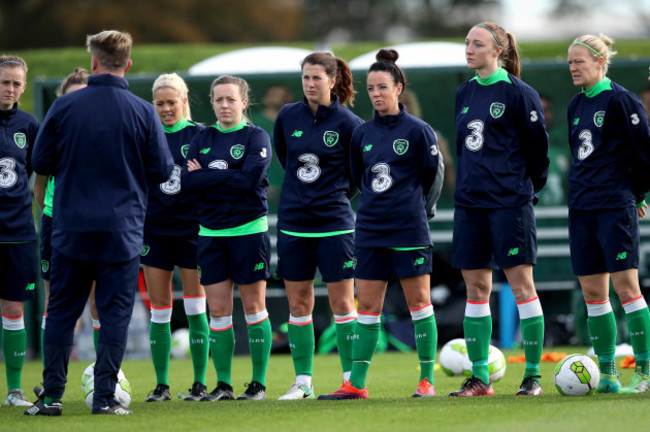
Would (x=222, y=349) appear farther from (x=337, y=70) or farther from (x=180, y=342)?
(x=180, y=342)

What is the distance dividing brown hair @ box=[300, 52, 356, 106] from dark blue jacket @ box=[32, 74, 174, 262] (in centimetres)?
155

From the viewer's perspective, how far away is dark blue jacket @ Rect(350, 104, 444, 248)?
7.00m

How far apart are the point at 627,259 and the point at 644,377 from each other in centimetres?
84

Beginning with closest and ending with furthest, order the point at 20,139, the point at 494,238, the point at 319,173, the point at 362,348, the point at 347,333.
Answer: the point at 494,238 → the point at 362,348 → the point at 319,173 → the point at 347,333 → the point at 20,139

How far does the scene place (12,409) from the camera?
7.14m

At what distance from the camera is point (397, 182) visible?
7039 mm

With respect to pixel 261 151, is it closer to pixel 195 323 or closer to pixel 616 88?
pixel 195 323

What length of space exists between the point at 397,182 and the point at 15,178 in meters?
2.90

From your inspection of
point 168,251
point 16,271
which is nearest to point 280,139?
point 168,251

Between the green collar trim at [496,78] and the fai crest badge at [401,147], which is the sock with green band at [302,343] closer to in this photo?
the fai crest badge at [401,147]

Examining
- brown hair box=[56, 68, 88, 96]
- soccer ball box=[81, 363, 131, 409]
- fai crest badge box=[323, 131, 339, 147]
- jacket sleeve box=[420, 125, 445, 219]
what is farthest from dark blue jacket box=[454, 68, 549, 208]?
brown hair box=[56, 68, 88, 96]

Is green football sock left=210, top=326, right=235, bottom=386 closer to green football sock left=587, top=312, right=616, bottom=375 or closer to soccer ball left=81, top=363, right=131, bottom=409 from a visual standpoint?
soccer ball left=81, top=363, right=131, bottom=409

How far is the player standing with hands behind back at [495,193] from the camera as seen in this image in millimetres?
6961

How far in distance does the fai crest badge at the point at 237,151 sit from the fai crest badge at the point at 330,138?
0.63 meters
